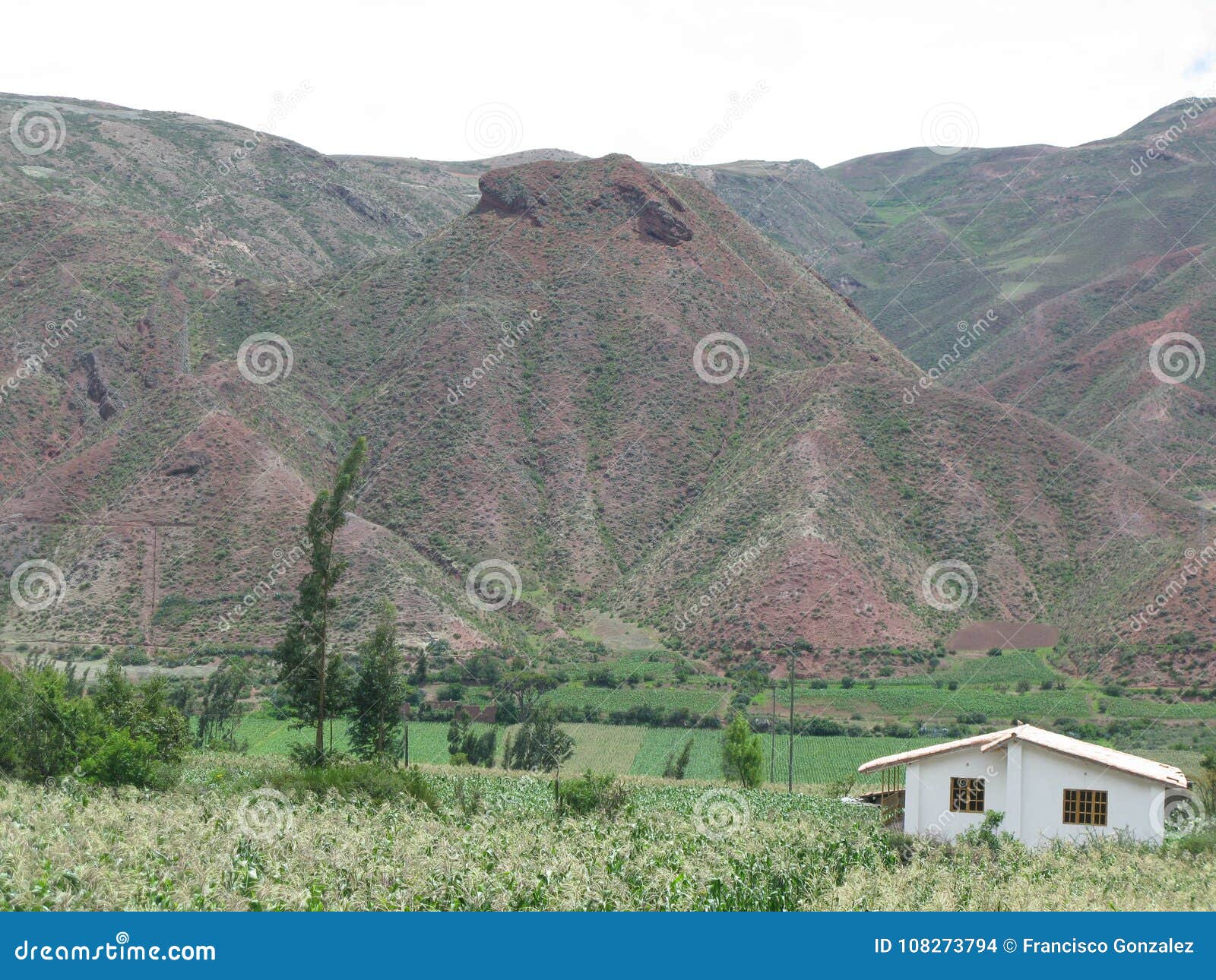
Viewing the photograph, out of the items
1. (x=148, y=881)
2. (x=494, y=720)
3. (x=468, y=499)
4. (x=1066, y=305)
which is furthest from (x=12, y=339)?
(x=1066, y=305)

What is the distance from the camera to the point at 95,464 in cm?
7744

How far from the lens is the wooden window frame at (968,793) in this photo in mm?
29078

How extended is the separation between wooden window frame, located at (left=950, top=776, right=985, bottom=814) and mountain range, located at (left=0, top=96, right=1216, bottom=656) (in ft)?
120

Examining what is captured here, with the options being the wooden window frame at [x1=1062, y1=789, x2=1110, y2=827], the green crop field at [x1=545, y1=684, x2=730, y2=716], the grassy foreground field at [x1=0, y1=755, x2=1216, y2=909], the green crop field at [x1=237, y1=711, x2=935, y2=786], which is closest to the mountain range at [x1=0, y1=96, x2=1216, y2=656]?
the green crop field at [x1=545, y1=684, x2=730, y2=716]

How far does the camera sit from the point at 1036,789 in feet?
92.7

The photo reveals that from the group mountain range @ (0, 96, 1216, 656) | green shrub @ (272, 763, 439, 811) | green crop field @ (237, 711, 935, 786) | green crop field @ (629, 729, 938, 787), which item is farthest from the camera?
mountain range @ (0, 96, 1216, 656)

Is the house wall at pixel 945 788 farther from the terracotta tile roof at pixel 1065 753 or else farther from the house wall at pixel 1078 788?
the house wall at pixel 1078 788

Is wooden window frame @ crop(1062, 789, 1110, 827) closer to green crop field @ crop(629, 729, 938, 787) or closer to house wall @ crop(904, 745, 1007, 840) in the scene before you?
house wall @ crop(904, 745, 1007, 840)

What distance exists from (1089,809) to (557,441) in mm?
64883

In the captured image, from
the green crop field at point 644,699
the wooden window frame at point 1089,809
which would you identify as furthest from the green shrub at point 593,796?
the green crop field at point 644,699

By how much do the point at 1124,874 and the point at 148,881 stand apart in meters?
14.2

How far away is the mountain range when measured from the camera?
69.1 m

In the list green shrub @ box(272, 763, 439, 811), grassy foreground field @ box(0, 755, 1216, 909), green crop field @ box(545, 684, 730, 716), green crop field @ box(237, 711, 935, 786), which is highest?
grassy foreground field @ box(0, 755, 1216, 909)

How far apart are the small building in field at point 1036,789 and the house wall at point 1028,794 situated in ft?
0.05
